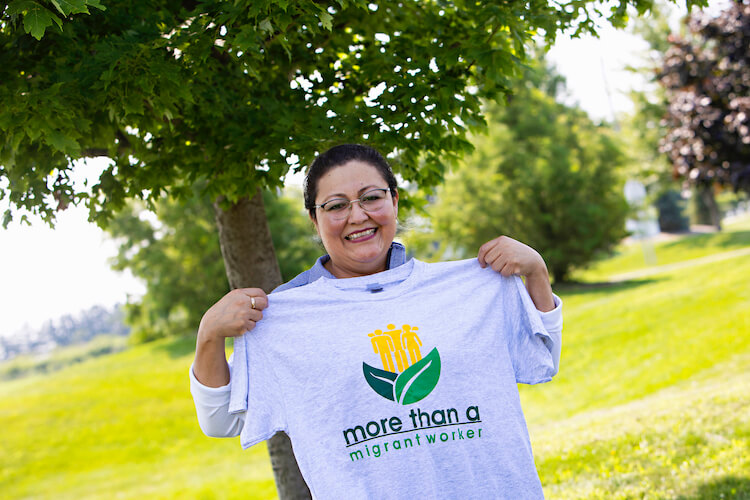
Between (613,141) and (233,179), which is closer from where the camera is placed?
(233,179)

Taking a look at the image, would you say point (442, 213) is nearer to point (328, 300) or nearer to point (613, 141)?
point (613, 141)

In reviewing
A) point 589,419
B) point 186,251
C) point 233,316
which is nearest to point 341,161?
point 233,316

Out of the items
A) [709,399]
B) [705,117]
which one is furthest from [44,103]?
[705,117]

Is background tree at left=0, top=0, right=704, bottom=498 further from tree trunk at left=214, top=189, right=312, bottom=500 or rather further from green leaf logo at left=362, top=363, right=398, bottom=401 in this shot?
green leaf logo at left=362, top=363, right=398, bottom=401

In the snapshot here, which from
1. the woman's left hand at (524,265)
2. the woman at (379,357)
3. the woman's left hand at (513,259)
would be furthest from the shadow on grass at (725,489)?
the woman's left hand at (513,259)

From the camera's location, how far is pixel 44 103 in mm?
2969

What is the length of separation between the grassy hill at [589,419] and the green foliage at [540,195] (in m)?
2.11

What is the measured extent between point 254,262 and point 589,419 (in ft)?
18.8

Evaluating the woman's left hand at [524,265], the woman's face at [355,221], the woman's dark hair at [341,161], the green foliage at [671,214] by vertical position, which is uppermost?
the woman's dark hair at [341,161]

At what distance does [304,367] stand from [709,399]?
21.7ft

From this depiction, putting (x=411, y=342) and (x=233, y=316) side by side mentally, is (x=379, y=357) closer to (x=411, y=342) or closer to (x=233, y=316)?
(x=411, y=342)

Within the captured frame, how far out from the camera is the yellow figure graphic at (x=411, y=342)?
2.26 metres

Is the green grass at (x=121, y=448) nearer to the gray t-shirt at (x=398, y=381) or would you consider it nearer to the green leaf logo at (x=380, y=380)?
the gray t-shirt at (x=398, y=381)

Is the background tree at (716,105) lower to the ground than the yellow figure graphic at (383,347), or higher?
higher
